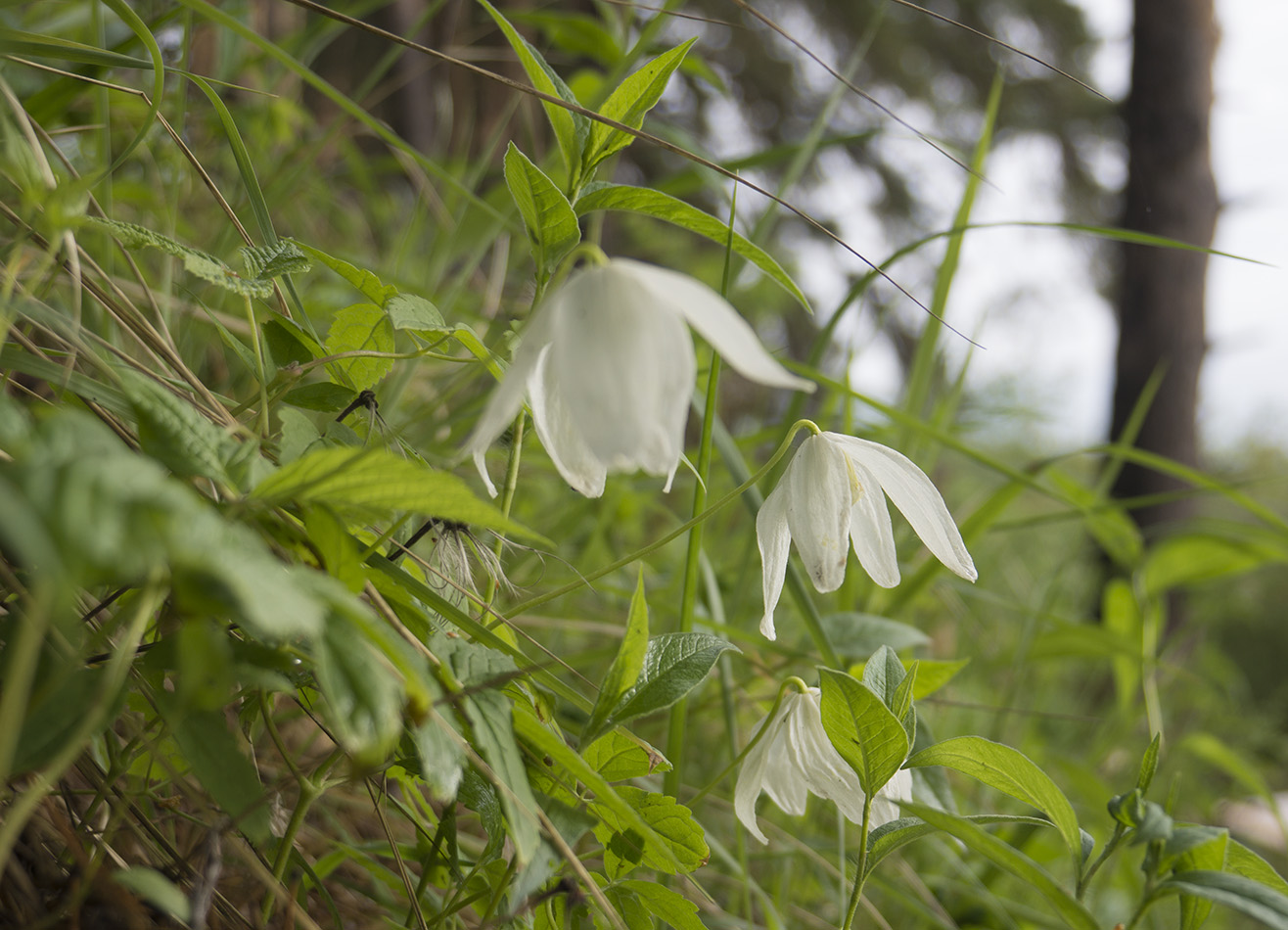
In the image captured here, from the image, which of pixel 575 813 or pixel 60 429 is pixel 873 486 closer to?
pixel 575 813

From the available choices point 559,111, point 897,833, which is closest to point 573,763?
point 897,833

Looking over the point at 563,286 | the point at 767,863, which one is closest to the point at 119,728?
the point at 563,286

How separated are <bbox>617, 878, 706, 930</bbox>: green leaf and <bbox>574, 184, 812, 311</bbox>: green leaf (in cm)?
27

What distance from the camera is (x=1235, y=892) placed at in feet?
1.01

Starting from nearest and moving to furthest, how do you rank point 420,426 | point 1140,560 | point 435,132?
point 420,426
point 1140,560
point 435,132

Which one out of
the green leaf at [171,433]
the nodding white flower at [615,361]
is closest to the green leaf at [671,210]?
the nodding white flower at [615,361]

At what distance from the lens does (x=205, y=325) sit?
745 millimetres

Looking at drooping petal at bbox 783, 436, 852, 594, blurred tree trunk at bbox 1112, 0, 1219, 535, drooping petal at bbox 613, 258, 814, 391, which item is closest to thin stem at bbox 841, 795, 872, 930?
drooping petal at bbox 783, 436, 852, 594

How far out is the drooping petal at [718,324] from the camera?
0.24m

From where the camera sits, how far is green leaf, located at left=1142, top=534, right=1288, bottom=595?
1178mm

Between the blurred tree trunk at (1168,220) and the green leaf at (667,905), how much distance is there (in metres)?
2.64

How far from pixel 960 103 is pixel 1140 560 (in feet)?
10.9

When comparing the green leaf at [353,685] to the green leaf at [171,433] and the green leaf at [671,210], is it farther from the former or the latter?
the green leaf at [671,210]

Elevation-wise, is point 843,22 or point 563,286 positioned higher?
point 843,22
